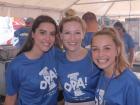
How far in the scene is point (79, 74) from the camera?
5.99 feet

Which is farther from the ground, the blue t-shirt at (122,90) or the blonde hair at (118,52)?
the blonde hair at (118,52)

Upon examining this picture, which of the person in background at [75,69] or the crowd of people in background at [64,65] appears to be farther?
the person in background at [75,69]

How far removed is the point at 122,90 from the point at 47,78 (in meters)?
0.58

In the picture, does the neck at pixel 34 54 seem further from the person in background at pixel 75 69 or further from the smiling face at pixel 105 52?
the smiling face at pixel 105 52

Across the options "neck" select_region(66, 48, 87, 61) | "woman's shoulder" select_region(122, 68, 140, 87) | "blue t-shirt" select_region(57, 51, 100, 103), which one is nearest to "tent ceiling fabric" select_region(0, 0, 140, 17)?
"neck" select_region(66, 48, 87, 61)

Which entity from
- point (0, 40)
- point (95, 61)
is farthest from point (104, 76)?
point (0, 40)

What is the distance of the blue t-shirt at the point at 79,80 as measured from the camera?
1810mm

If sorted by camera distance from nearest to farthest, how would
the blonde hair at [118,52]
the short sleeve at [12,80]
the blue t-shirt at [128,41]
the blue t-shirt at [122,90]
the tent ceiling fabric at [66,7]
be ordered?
the blue t-shirt at [122,90], the blonde hair at [118,52], the short sleeve at [12,80], the blue t-shirt at [128,41], the tent ceiling fabric at [66,7]

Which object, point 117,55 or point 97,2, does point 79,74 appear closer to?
point 117,55

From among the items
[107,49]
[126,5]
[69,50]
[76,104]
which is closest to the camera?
[107,49]

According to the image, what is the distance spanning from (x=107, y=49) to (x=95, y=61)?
0.36 feet

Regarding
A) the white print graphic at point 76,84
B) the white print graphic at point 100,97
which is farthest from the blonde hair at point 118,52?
the white print graphic at point 76,84

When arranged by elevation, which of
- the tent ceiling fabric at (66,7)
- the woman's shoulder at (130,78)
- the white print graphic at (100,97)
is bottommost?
the white print graphic at (100,97)

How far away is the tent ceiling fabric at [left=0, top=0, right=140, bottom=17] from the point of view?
557 cm
